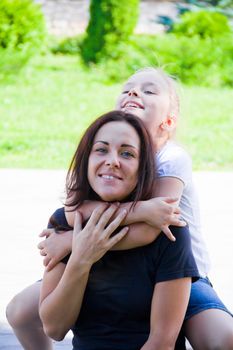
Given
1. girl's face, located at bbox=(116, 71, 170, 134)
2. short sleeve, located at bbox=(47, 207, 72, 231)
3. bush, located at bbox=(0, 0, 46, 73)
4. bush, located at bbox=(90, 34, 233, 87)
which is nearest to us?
short sleeve, located at bbox=(47, 207, 72, 231)

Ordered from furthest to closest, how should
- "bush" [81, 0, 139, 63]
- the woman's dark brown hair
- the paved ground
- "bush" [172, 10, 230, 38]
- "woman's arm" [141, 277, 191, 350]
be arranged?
1. "bush" [172, 10, 230, 38]
2. "bush" [81, 0, 139, 63]
3. the paved ground
4. the woman's dark brown hair
5. "woman's arm" [141, 277, 191, 350]

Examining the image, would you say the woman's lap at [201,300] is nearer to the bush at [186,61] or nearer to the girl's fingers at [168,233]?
the girl's fingers at [168,233]

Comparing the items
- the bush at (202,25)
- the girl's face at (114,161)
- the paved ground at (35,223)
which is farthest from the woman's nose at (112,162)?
the bush at (202,25)

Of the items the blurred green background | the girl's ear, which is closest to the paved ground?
the girl's ear

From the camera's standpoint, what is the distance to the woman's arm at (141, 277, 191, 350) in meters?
2.69

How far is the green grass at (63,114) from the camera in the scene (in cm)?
1036

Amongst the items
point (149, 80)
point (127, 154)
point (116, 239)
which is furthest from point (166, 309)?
point (149, 80)

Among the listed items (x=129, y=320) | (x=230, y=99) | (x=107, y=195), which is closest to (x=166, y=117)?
(x=107, y=195)

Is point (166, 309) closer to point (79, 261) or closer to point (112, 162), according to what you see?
point (79, 261)

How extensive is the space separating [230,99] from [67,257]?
37.2 ft

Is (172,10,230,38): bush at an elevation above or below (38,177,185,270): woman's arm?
below

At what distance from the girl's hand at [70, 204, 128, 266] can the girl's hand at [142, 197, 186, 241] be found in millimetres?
71

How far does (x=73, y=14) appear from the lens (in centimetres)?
1877

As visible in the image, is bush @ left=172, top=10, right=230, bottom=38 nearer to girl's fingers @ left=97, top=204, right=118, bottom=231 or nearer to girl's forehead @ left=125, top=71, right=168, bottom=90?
girl's forehead @ left=125, top=71, right=168, bottom=90
